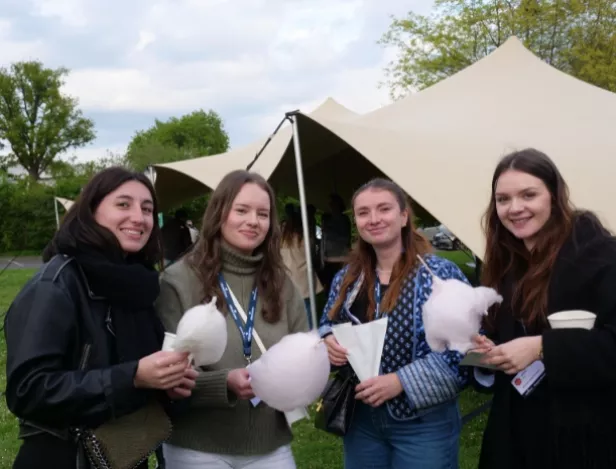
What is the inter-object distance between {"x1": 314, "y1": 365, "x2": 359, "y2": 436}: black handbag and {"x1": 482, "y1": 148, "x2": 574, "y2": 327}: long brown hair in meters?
0.57

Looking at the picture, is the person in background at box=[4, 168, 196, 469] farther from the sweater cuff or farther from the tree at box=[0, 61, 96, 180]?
the tree at box=[0, 61, 96, 180]

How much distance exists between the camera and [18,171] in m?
42.3

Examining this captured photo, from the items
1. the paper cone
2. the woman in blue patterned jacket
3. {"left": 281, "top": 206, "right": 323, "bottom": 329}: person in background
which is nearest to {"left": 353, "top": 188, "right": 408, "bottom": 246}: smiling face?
the woman in blue patterned jacket

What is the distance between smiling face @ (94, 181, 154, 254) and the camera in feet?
6.12

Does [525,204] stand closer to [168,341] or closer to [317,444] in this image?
[168,341]

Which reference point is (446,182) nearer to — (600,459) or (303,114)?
(303,114)

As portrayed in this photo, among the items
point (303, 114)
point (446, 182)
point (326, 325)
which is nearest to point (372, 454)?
point (326, 325)

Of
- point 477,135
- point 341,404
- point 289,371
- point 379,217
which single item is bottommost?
point 341,404

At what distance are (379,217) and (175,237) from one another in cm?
793

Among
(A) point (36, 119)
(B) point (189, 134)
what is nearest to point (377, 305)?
(A) point (36, 119)

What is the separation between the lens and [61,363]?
161 centimetres

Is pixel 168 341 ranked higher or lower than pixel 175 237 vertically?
lower

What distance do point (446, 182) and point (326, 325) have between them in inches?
121

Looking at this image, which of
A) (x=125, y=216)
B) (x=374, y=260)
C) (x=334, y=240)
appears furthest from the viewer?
(x=334, y=240)
